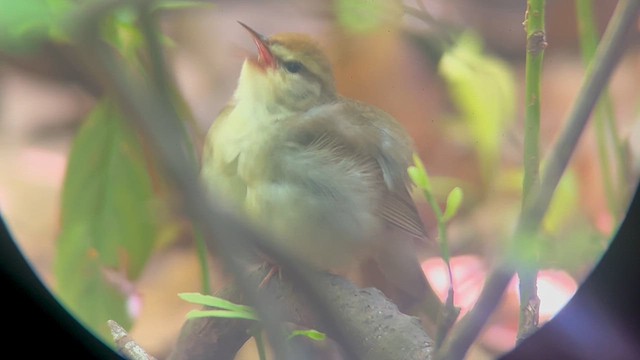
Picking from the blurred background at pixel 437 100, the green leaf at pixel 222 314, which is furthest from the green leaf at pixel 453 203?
the green leaf at pixel 222 314

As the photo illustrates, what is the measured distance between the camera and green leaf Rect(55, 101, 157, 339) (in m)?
0.35

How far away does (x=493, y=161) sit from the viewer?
13.7 inches

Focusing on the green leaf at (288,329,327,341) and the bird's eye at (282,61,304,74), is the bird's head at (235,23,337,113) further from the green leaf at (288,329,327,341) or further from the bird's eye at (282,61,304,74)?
the green leaf at (288,329,327,341)

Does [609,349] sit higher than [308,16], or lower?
lower

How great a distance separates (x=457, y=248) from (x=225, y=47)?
15cm

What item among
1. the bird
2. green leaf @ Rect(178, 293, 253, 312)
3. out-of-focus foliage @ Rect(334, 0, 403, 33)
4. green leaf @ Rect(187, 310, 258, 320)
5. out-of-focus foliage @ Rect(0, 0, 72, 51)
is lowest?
green leaf @ Rect(187, 310, 258, 320)

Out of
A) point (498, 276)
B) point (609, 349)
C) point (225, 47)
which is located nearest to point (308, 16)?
point (225, 47)

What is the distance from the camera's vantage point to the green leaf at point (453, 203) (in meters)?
0.35

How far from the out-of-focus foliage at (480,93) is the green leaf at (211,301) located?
5.4 inches

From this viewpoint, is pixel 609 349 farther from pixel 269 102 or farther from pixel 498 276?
pixel 269 102

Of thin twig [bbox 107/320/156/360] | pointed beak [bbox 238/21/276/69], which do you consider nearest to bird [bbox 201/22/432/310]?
pointed beak [bbox 238/21/276/69]

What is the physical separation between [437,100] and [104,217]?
0.17 meters

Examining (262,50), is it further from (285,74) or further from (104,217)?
(104,217)

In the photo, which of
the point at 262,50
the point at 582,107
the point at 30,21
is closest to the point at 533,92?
the point at 582,107
